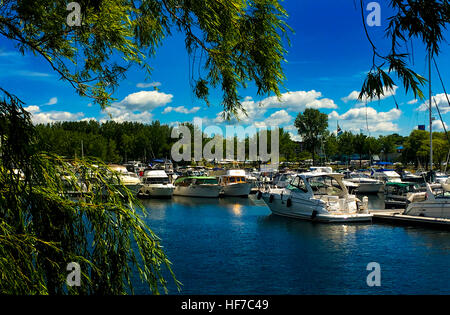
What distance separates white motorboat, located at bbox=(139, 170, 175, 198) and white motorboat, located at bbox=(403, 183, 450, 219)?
3524 centimetres

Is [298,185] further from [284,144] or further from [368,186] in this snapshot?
[284,144]

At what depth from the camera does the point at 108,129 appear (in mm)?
136000

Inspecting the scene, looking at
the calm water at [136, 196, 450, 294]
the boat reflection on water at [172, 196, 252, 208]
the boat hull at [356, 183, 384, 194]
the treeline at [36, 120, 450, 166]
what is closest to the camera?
the calm water at [136, 196, 450, 294]

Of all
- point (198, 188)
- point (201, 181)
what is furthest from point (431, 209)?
point (201, 181)

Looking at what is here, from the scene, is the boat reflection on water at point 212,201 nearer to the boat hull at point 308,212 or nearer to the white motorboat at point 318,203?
the boat hull at point 308,212

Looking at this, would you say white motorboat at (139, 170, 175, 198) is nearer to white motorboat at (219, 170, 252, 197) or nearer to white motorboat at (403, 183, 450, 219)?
white motorboat at (219, 170, 252, 197)

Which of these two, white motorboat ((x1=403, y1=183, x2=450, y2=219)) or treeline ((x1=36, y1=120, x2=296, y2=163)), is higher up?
treeline ((x1=36, y1=120, x2=296, y2=163))

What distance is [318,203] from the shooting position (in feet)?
108

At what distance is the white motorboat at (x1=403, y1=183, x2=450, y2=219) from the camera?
1131 inches

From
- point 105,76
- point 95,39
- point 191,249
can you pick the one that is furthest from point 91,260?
point 191,249

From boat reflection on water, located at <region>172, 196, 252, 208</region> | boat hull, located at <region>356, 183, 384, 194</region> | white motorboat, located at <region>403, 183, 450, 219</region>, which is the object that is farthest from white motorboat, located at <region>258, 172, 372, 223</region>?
boat hull, located at <region>356, 183, 384, 194</region>

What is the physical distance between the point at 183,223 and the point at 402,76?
3241 cm

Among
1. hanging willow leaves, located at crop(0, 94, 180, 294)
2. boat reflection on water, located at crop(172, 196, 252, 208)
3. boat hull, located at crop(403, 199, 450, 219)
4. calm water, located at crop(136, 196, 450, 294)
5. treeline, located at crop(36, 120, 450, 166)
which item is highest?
treeline, located at crop(36, 120, 450, 166)
